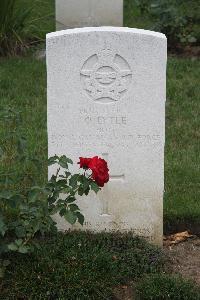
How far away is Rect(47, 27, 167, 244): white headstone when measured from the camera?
4785mm

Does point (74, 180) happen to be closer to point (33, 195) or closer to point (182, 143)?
point (33, 195)

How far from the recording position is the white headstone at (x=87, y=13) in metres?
10.1

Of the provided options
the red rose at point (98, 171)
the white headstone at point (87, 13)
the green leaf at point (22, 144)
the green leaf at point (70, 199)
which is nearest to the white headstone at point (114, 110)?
the green leaf at point (22, 144)

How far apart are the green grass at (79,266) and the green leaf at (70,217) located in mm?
300

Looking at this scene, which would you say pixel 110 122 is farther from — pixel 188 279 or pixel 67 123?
pixel 188 279

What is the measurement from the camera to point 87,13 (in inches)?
402

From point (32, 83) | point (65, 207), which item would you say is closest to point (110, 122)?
point (65, 207)

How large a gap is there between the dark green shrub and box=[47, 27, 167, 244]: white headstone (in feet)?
1.86

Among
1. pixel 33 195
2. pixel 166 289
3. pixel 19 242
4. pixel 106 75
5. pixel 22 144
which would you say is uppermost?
pixel 106 75

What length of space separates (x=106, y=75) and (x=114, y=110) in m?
0.21

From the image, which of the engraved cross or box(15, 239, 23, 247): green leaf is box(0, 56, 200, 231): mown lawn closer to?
the engraved cross

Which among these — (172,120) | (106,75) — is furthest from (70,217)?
(172,120)

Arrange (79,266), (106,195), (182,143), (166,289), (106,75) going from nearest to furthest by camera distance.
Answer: (166,289) < (79,266) < (106,75) < (106,195) < (182,143)

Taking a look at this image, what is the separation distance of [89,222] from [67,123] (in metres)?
0.63
